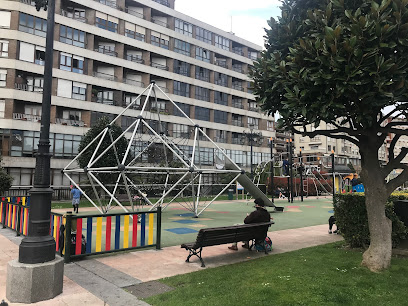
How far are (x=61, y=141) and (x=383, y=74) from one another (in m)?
35.2

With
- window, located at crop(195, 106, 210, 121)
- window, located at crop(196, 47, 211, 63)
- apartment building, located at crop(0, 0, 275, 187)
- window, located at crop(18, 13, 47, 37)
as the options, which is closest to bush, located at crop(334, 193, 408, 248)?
apartment building, located at crop(0, 0, 275, 187)

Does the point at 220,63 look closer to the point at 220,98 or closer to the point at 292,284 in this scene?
the point at 220,98

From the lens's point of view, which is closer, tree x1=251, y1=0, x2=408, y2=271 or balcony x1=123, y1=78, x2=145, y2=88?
tree x1=251, y1=0, x2=408, y2=271

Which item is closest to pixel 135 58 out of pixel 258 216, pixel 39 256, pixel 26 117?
pixel 26 117

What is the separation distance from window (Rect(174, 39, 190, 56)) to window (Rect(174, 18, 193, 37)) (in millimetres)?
1729

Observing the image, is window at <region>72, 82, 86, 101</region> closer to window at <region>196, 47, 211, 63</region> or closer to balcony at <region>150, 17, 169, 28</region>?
balcony at <region>150, 17, 169, 28</region>

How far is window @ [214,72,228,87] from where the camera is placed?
173 feet

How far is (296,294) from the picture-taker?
5.29m

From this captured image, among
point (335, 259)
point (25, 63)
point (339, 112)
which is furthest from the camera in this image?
point (25, 63)

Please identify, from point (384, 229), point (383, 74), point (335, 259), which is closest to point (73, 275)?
point (335, 259)

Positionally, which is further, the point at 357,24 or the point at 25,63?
the point at 25,63

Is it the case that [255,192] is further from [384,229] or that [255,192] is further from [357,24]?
[357,24]

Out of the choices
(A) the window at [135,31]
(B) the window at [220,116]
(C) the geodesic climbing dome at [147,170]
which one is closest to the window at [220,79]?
(B) the window at [220,116]

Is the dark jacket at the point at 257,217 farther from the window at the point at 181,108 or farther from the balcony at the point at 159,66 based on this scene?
the balcony at the point at 159,66
